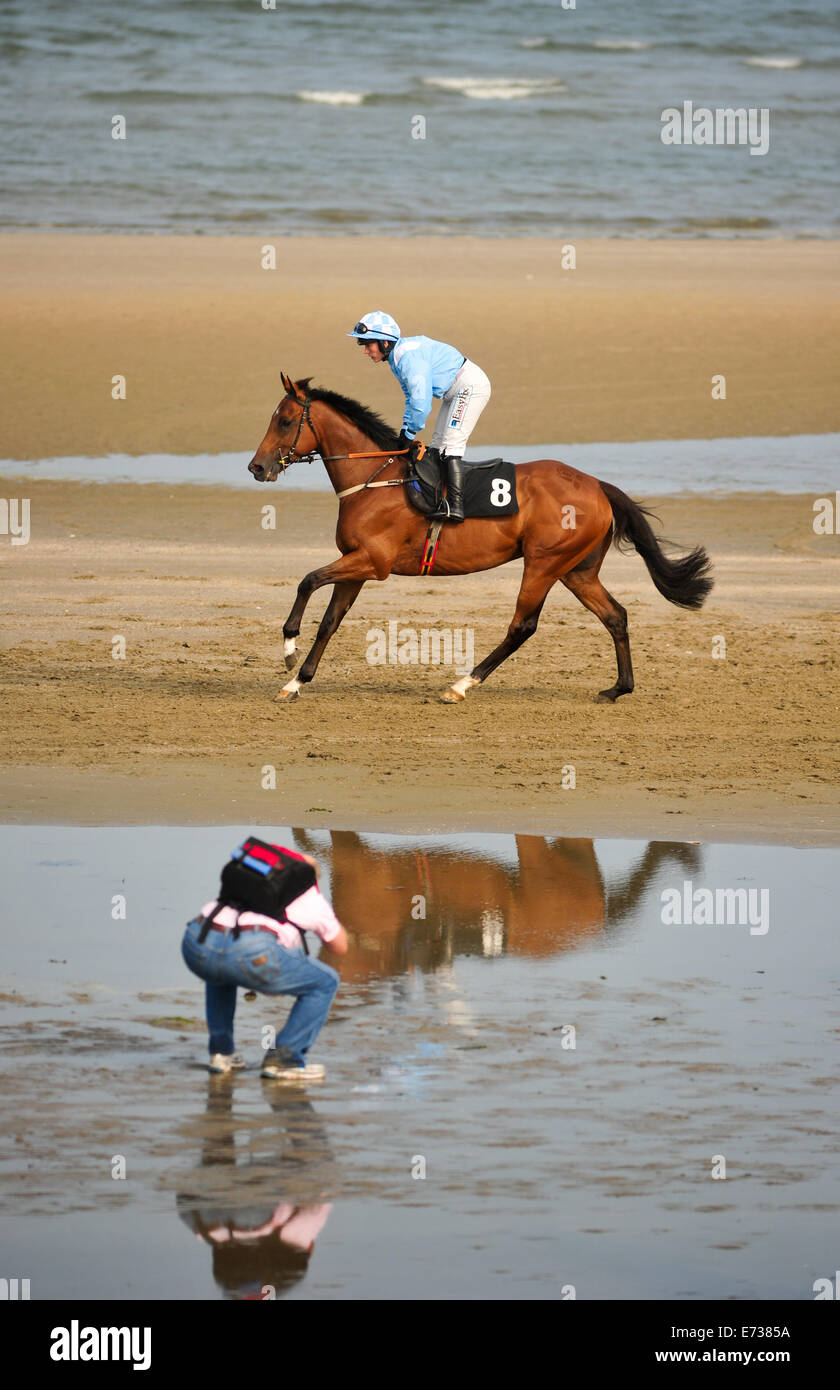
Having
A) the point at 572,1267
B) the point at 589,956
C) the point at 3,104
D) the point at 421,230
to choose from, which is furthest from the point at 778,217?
the point at 572,1267

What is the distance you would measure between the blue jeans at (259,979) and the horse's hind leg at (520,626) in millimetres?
6457

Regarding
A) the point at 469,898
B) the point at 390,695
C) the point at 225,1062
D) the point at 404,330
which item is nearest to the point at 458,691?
the point at 390,695

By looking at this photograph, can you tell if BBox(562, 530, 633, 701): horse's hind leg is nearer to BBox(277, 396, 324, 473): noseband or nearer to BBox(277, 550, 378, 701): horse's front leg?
BBox(277, 550, 378, 701): horse's front leg

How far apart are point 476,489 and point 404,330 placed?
13.8 m

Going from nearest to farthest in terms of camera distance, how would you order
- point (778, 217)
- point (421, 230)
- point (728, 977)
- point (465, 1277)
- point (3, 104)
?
point (465, 1277) → point (728, 977) → point (421, 230) → point (778, 217) → point (3, 104)

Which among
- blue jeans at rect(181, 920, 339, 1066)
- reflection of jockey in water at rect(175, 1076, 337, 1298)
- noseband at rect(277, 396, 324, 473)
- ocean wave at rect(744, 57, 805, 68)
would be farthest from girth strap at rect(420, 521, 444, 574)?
ocean wave at rect(744, 57, 805, 68)

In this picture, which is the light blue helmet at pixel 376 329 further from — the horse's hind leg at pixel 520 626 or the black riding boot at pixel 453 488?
the horse's hind leg at pixel 520 626

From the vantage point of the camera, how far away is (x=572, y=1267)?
547 centimetres

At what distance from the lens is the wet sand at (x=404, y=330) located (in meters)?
23.6

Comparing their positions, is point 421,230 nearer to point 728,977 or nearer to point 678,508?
point 678,508

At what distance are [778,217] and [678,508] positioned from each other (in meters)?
23.3

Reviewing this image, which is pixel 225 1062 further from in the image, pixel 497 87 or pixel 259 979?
pixel 497 87

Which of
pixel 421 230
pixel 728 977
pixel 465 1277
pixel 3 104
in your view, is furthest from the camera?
pixel 3 104

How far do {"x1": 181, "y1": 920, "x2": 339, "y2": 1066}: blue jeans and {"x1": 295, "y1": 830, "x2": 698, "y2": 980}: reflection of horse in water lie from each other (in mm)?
983
